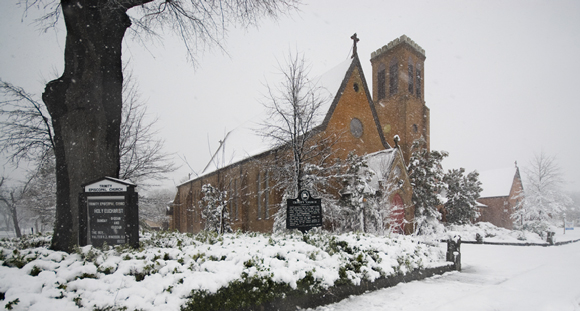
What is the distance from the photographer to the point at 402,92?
29.2m

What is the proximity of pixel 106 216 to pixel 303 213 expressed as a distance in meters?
4.96

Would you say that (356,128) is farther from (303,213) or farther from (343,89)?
(303,213)

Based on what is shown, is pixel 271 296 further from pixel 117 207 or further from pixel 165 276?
pixel 117 207

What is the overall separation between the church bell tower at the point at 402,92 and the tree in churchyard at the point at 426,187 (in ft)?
10.6

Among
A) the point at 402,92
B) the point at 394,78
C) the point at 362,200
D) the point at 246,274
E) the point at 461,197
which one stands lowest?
the point at 461,197

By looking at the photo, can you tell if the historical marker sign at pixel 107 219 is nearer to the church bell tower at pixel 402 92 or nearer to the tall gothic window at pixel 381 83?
the church bell tower at pixel 402 92

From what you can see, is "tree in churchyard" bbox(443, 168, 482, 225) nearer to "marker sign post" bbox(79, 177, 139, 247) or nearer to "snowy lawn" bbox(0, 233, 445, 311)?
"snowy lawn" bbox(0, 233, 445, 311)

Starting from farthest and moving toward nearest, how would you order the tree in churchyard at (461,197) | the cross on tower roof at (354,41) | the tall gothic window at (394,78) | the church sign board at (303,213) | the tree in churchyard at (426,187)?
the tree in churchyard at (461,197), the tall gothic window at (394,78), the tree in churchyard at (426,187), the cross on tower roof at (354,41), the church sign board at (303,213)

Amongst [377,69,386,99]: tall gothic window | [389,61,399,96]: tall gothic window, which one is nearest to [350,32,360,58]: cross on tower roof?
[389,61,399,96]: tall gothic window

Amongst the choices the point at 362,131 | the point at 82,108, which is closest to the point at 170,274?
the point at 82,108

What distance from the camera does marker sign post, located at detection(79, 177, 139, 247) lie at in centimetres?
606

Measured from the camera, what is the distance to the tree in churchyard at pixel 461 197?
31016 mm

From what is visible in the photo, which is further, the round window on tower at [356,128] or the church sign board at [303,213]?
the round window on tower at [356,128]

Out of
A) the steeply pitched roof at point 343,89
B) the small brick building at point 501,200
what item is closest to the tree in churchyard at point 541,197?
the small brick building at point 501,200
